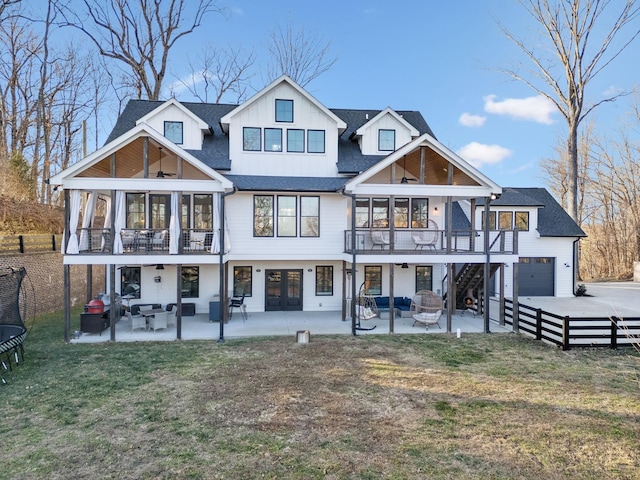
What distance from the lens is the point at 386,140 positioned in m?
15.6

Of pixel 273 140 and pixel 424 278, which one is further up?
pixel 273 140

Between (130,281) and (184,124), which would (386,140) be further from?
(130,281)

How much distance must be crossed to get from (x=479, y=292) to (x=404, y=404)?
31.2ft

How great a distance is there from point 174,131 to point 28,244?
7.29 metres

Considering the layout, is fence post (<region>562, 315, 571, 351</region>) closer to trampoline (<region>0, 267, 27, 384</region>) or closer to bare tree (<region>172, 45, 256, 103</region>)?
trampoline (<region>0, 267, 27, 384</region>)

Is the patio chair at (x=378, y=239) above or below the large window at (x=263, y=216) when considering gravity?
below

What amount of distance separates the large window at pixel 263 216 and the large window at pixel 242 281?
1.77m

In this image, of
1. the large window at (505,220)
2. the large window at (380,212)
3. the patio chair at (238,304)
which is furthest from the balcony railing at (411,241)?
the patio chair at (238,304)

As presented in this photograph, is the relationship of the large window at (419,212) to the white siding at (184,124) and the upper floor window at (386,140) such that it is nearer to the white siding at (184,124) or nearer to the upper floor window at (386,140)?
the upper floor window at (386,140)

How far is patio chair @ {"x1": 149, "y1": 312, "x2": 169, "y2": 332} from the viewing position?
1182 cm

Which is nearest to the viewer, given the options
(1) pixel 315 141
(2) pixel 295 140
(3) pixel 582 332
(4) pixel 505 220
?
(3) pixel 582 332

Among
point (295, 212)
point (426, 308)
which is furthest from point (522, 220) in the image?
point (295, 212)

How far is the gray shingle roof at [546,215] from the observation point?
17844mm

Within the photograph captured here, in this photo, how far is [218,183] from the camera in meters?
11.3
